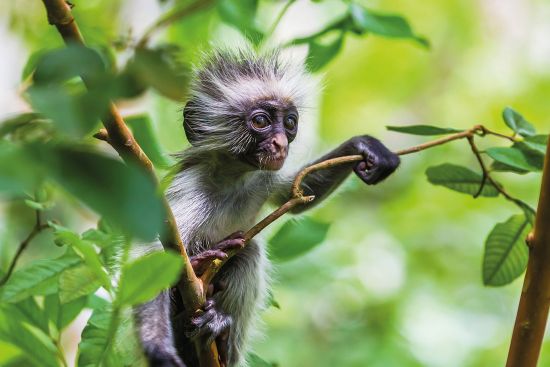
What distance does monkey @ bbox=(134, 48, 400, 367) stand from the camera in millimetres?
3914

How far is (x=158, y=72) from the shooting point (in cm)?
129

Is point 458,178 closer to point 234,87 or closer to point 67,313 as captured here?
point 67,313

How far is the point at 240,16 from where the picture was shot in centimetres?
379

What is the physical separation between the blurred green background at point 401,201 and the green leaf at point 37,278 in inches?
74.2

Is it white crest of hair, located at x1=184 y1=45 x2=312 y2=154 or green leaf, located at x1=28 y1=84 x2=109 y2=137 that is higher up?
green leaf, located at x1=28 y1=84 x2=109 y2=137

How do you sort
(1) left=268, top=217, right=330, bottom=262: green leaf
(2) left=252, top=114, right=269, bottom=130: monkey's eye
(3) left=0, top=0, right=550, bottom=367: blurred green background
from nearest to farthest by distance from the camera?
(1) left=268, top=217, right=330, bottom=262: green leaf → (2) left=252, top=114, right=269, bottom=130: monkey's eye → (3) left=0, top=0, right=550, bottom=367: blurred green background

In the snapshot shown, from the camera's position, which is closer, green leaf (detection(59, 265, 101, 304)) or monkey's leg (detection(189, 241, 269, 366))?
green leaf (detection(59, 265, 101, 304))

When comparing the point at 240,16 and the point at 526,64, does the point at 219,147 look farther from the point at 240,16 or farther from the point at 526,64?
the point at 526,64

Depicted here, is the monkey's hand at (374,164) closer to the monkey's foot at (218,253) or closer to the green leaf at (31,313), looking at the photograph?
the monkey's foot at (218,253)

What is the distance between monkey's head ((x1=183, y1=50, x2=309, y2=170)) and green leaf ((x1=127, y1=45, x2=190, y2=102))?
2619mm

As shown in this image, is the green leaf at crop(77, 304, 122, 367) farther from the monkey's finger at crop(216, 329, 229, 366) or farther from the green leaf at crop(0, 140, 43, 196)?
the green leaf at crop(0, 140, 43, 196)

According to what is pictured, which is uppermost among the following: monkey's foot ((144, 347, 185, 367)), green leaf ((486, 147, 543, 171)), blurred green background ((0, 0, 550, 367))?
green leaf ((486, 147, 543, 171))

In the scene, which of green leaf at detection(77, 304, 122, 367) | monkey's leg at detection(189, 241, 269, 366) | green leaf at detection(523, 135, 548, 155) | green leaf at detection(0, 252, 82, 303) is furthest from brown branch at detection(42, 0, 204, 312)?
monkey's leg at detection(189, 241, 269, 366)

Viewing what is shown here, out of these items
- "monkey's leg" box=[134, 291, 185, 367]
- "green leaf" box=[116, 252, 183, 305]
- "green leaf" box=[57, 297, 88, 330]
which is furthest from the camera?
"monkey's leg" box=[134, 291, 185, 367]
